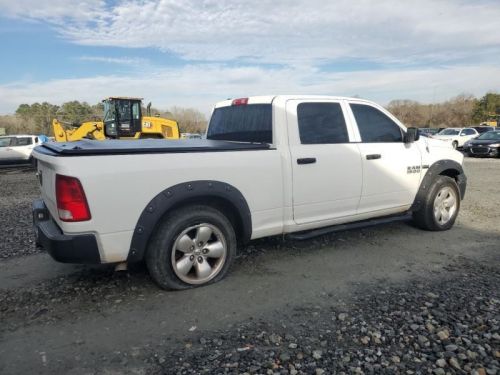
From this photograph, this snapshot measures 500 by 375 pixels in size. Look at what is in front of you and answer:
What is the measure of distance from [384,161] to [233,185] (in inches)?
85.8

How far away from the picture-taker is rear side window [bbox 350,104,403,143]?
16.1 ft

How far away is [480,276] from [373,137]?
1957mm

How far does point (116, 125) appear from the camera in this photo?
16.1m

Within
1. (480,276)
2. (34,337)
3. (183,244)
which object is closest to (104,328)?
(34,337)

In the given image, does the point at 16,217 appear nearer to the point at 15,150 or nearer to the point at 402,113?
the point at 15,150

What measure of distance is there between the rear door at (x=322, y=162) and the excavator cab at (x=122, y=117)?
43.0ft

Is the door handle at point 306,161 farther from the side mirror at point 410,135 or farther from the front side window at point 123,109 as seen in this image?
the front side window at point 123,109

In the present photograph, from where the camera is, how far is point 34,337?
10.1 ft

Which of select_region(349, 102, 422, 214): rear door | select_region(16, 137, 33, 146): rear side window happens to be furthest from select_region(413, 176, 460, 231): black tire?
select_region(16, 137, 33, 146): rear side window

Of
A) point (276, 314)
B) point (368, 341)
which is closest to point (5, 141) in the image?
point (276, 314)

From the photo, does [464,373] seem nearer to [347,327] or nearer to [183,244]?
[347,327]

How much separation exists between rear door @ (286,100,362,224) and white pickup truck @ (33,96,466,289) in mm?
13

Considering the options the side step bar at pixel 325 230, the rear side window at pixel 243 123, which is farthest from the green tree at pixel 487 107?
the rear side window at pixel 243 123

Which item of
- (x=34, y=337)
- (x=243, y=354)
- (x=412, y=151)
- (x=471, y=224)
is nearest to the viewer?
(x=243, y=354)
